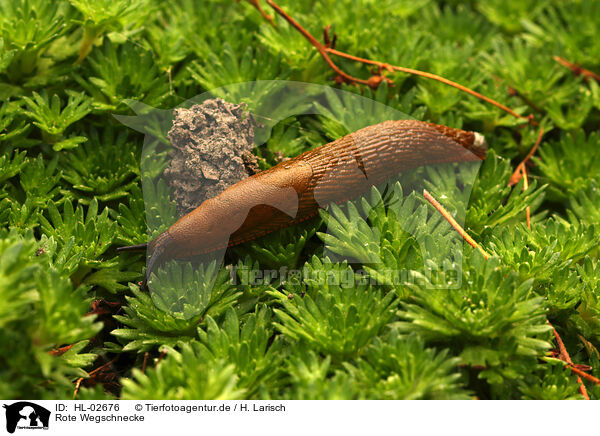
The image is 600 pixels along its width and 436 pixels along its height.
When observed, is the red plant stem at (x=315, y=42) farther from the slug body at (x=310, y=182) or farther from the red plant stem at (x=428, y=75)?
the slug body at (x=310, y=182)

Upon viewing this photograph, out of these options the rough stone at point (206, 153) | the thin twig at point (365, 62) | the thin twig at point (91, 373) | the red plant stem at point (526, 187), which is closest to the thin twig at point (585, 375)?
the red plant stem at point (526, 187)

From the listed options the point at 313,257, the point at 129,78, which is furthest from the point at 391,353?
the point at 129,78

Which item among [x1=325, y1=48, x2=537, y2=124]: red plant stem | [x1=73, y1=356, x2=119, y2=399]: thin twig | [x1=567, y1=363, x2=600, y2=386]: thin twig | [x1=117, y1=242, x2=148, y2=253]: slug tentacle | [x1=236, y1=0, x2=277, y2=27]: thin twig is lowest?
Result: [x1=73, y1=356, x2=119, y2=399]: thin twig

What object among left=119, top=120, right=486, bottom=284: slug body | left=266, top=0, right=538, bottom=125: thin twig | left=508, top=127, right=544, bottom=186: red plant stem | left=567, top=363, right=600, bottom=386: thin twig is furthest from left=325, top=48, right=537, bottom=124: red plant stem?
left=567, top=363, right=600, bottom=386: thin twig

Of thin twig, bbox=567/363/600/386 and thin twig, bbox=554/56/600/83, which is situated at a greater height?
thin twig, bbox=554/56/600/83
